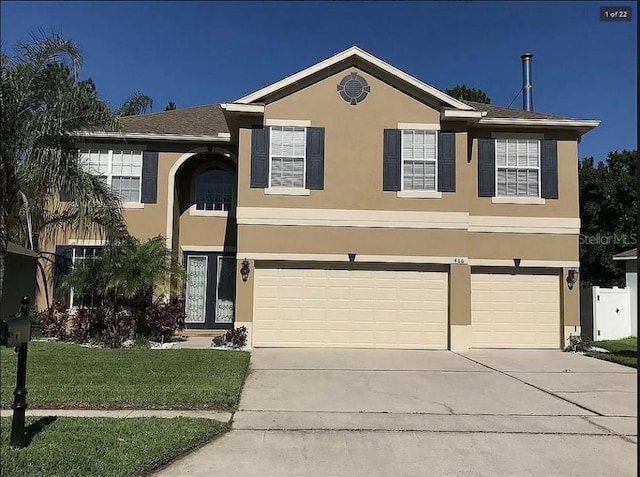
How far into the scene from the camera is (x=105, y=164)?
1666cm

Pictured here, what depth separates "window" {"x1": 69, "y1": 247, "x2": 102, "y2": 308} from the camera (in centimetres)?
1519

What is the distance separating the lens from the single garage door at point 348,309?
1488 centimetres

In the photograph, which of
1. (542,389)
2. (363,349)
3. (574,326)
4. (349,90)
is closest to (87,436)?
(542,389)

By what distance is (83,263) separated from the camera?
1560 cm

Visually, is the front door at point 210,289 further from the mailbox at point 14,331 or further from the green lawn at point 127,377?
the mailbox at point 14,331

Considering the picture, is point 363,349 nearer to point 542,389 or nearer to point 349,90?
point 542,389

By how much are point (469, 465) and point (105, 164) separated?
13.9 m

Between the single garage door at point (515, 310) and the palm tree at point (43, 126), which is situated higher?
the palm tree at point (43, 126)

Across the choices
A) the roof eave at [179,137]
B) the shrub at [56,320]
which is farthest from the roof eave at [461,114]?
the shrub at [56,320]

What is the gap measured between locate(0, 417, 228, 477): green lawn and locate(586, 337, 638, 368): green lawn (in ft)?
29.7

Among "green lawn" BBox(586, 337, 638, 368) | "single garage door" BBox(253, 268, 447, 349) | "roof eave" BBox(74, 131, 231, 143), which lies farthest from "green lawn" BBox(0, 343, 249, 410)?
"green lawn" BBox(586, 337, 638, 368)

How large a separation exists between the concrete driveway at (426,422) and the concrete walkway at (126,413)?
0.35 m

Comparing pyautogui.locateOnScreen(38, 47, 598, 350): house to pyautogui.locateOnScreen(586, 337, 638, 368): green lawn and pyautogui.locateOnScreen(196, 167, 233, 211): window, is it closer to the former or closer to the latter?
pyautogui.locateOnScreen(586, 337, 638, 368): green lawn

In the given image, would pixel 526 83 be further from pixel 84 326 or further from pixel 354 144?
pixel 84 326
